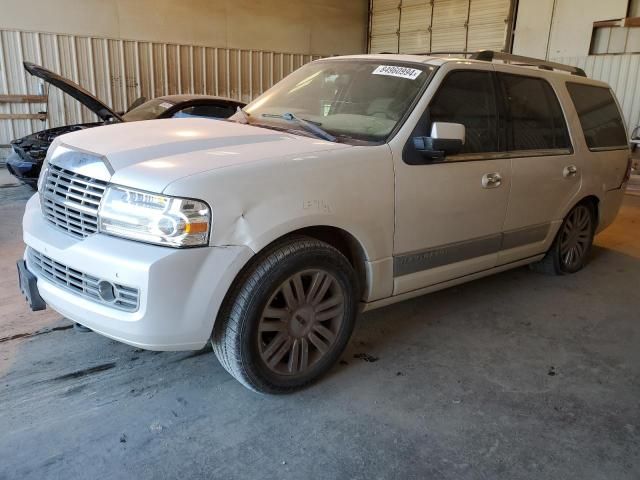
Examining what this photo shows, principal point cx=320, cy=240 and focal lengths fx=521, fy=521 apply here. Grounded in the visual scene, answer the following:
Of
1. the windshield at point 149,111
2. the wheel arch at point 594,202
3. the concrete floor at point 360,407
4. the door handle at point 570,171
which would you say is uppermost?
the windshield at point 149,111

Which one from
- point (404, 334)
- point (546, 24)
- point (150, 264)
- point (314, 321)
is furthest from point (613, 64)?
point (150, 264)

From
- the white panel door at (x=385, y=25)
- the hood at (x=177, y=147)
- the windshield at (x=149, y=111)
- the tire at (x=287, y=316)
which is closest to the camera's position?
the hood at (x=177, y=147)

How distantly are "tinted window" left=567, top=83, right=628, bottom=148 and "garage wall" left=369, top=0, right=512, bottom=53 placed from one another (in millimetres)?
8432

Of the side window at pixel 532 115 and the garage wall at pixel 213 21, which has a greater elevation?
the garage wall at pixel 213 21

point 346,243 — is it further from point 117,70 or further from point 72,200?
point 117,70

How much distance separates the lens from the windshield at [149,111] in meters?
6.75

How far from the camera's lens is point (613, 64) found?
1042 cm

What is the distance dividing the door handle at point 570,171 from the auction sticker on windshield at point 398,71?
62.4 inches

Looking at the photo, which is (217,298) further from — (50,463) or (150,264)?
(50,463)

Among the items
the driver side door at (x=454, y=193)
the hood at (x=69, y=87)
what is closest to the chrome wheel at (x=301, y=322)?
the driver side door at (x=454, y=193)

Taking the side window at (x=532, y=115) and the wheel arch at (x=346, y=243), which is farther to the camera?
the side window at (x=532, y=115)

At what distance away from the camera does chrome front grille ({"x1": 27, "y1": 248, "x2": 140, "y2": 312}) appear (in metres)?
2.16

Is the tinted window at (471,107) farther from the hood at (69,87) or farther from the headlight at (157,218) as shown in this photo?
the hood at (69,87)

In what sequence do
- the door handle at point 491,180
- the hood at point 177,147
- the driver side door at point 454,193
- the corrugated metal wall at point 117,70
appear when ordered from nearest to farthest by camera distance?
1. the hood at point 177,147
2. the driver side door at point 454,193
3. the door handle at point 491,180
4. the corrugated metal wall at point 117,70
